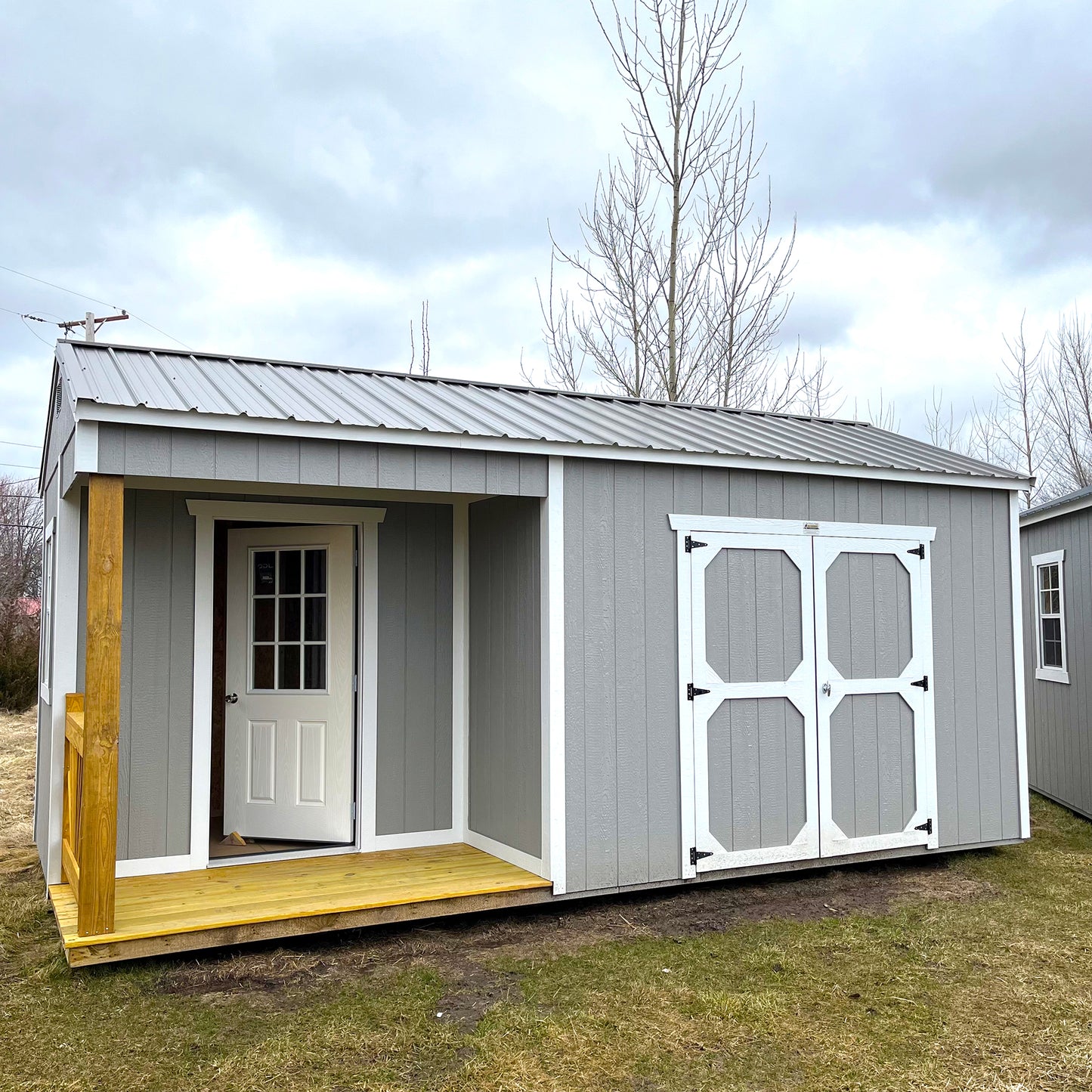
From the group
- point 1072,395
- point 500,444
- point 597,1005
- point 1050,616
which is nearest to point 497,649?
point 500,444

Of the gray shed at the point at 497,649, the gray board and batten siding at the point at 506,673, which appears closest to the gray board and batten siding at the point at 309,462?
the gray shed at the point at 497,649

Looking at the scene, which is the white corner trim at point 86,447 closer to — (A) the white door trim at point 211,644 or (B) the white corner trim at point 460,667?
(A) the white door trim at point 211,644

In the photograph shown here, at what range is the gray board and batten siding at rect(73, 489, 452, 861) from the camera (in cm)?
473

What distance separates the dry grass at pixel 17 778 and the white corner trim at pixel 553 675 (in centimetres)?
371

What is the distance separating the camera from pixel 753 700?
5074 mm

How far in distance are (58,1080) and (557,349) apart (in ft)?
34.8

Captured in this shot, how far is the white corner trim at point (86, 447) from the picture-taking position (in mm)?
3668

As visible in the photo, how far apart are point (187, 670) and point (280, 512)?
923mm

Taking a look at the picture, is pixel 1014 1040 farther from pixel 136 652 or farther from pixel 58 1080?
pixel 136 652

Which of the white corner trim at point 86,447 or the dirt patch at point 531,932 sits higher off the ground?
the white corner trim at point 86,447

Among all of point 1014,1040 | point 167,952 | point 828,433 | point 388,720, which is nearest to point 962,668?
point 828,433

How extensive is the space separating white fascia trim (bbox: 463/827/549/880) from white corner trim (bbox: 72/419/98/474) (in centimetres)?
260

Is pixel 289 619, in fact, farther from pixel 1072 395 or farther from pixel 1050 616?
pixel 1072 395

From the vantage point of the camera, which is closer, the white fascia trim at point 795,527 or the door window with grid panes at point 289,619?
the white fascia trim at point 795,527
